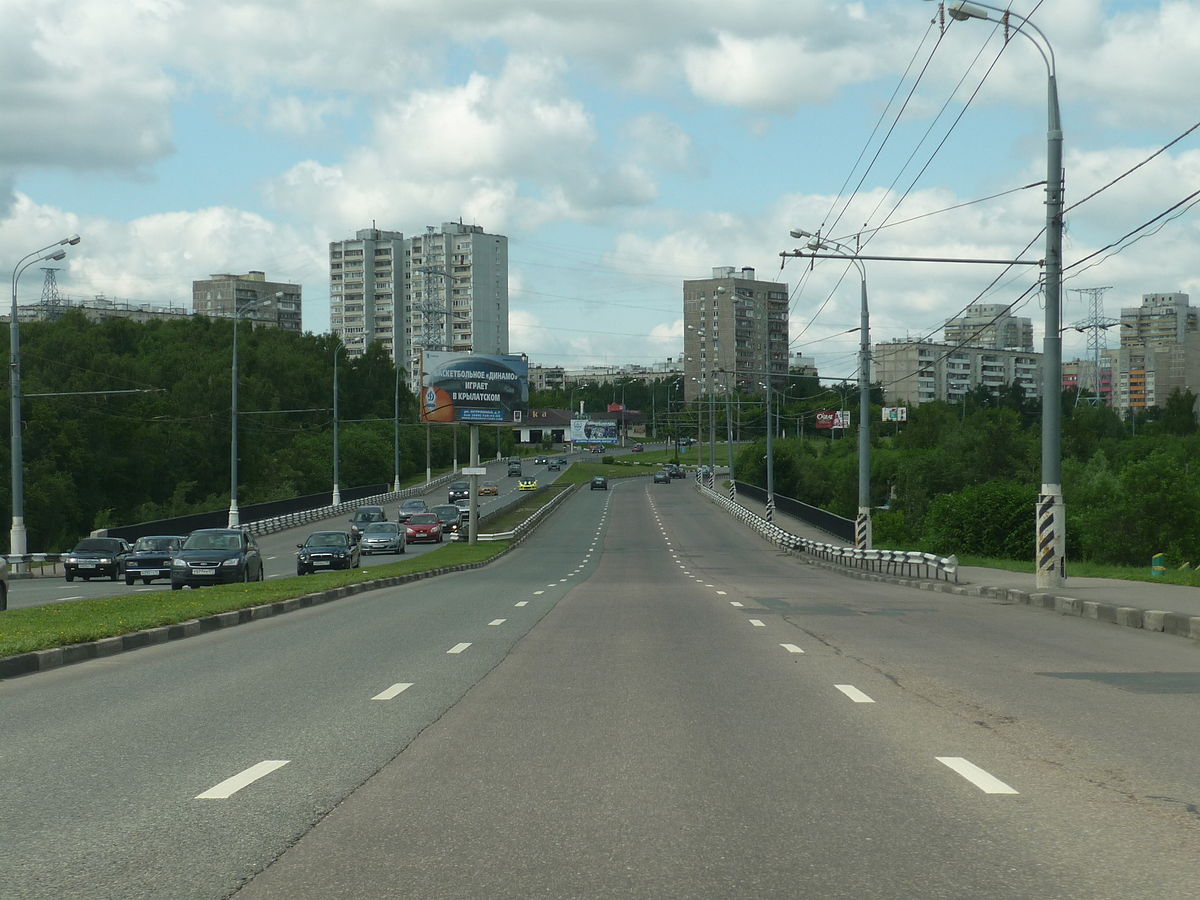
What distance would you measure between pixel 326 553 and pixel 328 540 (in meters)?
0.92

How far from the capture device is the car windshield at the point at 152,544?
1573 inches

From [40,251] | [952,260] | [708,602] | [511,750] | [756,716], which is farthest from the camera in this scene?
[40,251]

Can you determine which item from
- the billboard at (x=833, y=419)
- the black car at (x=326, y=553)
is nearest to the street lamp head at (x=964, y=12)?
the black car at (x=326, y=553)

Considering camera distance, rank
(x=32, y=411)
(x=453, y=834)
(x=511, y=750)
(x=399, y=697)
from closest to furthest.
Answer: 1. (x=453, y=834)
2. (x=511, y=750)
3. (x=399, y=697)
4. (x=32, y=411)

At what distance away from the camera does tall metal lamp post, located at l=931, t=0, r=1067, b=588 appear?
83.9ft

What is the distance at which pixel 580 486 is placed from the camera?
128m

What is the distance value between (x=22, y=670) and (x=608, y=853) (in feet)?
33.5

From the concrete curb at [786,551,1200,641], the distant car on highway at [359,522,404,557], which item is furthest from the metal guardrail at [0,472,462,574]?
the concrete curb at [786,551,1200,641]

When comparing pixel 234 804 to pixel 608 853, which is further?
pixel 234 804

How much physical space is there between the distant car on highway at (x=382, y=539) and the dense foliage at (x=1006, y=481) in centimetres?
2208

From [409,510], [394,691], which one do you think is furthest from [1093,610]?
[409,510]

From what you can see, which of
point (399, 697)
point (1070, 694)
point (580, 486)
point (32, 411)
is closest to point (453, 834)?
point (399, 697)

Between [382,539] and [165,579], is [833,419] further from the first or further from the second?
[165,579]

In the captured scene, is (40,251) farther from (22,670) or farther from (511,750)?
(511,750)
